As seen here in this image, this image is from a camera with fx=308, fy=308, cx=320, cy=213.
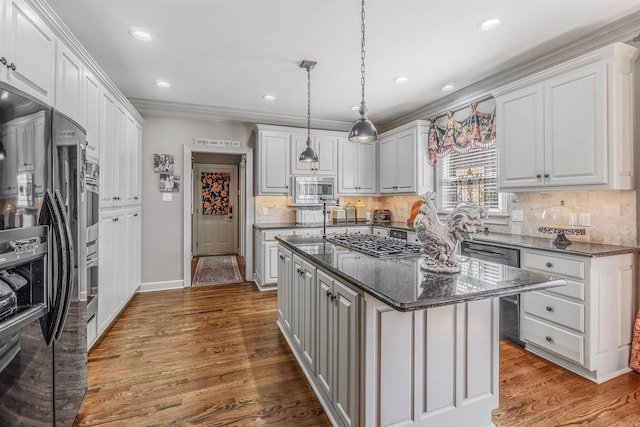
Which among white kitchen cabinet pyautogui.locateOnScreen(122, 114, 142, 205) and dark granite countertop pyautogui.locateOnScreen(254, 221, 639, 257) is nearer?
dark granite countertop pyautogui.locateOnScreen(254, 221, 639, 257)

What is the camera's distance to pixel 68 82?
2.14 meters

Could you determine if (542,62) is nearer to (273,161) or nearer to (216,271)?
(273,161)

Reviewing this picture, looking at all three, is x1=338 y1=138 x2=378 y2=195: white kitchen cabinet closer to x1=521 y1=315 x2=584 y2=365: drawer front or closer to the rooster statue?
x1=521 y1=315 x2=584 y2=365: drawer front

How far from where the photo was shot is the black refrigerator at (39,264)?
1.16 meters

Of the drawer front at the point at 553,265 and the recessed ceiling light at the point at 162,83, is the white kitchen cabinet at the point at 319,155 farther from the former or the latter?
the drawer front at the point at 553,265

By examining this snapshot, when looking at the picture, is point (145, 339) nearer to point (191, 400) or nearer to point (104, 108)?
point (191, 400)

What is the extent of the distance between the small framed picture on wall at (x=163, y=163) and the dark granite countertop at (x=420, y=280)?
3.39 m

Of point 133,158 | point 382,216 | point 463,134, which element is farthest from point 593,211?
point 133,158

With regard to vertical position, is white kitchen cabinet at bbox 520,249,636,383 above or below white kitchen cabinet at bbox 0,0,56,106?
below

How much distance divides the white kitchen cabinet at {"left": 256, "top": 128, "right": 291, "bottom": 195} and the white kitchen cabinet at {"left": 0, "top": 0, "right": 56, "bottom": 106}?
2756 millimetres

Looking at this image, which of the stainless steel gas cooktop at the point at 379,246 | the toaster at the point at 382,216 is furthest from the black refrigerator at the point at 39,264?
the toaster at the point at 382,216

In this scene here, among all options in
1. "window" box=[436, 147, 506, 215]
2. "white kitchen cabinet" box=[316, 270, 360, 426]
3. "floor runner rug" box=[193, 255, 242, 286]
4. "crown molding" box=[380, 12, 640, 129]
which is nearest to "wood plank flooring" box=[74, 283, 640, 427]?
"white kitchen cabinet" box=[316, 270, 360, 426]

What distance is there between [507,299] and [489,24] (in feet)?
7.54

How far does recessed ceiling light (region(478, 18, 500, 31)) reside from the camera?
237 centimetres
